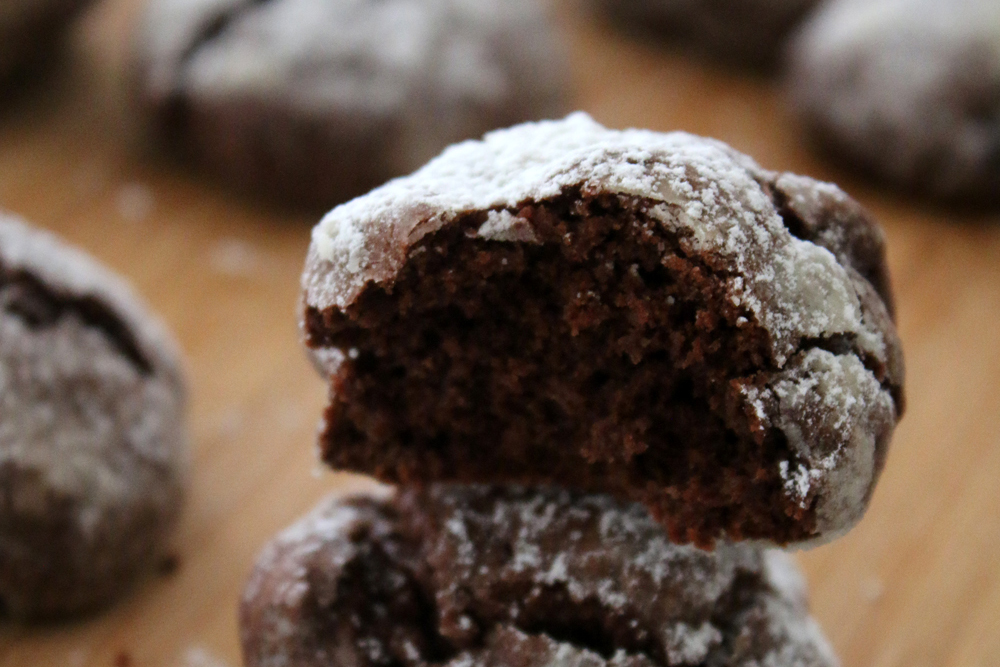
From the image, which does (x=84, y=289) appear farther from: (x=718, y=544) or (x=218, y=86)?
(x=718, y=544)

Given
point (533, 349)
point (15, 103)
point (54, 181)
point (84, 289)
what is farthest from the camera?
point (15, 103)

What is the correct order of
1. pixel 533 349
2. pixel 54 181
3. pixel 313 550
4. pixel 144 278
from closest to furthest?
pixel 533 349 → pixel 313 550 → pixel 144 278 → pixel 54 181

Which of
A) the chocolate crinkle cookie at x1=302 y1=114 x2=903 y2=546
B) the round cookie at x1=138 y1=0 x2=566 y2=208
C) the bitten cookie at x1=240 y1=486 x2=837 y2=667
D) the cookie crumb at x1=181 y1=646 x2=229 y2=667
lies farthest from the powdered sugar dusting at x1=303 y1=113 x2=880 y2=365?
the round cookie at x1=138 y1=0 x2=566 y2=208

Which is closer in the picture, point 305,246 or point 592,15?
point 305,246

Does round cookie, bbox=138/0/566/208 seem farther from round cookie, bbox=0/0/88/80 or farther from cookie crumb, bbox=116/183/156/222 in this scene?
round cookie, bbox=0/0/88/80

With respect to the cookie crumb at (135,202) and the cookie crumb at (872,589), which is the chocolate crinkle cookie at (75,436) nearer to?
the cookie crumb at (135,202)

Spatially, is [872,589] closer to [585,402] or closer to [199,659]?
[585,402]

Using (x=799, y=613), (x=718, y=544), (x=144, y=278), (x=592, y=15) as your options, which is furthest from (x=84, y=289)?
(x=592, y=15)
